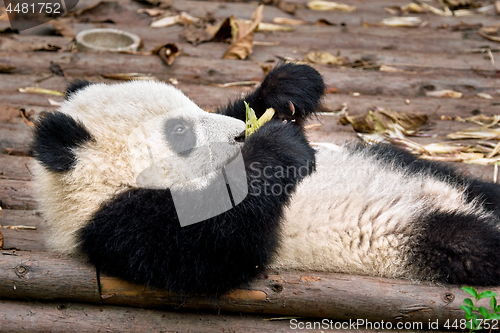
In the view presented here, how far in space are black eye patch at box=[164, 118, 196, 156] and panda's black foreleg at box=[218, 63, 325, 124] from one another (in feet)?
2.74

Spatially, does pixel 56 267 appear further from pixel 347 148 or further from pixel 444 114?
pixel 444 114

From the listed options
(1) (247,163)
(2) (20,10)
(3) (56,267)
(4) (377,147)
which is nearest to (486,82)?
(4) (377,147)

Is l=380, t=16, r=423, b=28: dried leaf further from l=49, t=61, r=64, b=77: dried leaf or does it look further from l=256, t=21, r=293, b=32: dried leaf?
l=49, t=61, r=64, b=77: dried leaf

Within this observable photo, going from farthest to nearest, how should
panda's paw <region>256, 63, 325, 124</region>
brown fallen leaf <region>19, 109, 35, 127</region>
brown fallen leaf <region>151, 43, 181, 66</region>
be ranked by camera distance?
1. brown fallen leaf <region>151, 43, 181, 66</region>
2. brown fallen leaf <region>19, 109, 35, 127</region>
3. panda's paw <region>256, 63, 325, 124</region>

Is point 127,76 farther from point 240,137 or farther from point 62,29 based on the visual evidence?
point 240,137

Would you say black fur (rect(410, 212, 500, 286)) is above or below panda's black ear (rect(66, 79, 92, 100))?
below

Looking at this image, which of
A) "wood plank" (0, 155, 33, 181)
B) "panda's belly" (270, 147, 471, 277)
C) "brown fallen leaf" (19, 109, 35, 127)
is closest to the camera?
"panda's belly" (270, 147, 471, 277)

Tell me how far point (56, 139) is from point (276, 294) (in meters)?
1.32

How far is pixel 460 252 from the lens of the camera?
247 centimetres

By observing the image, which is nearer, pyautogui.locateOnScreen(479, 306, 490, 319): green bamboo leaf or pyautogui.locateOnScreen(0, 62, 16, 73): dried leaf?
pyautogui.locateOnScreen(479, 306, 490, 319): green bamboo leaf

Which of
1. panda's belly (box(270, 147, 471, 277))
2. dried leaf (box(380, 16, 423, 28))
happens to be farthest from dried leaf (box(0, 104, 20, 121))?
dried leaf (box(380, 16, 423, 28))

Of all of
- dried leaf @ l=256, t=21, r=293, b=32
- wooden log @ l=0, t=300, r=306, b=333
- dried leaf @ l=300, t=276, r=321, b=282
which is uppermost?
dried leaf @ l=256, t=21, r=293, b=32

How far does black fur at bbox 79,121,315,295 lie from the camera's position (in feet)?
7.21

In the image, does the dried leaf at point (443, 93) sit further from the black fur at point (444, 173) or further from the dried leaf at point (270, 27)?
the dried leaf at point (270, 27)
